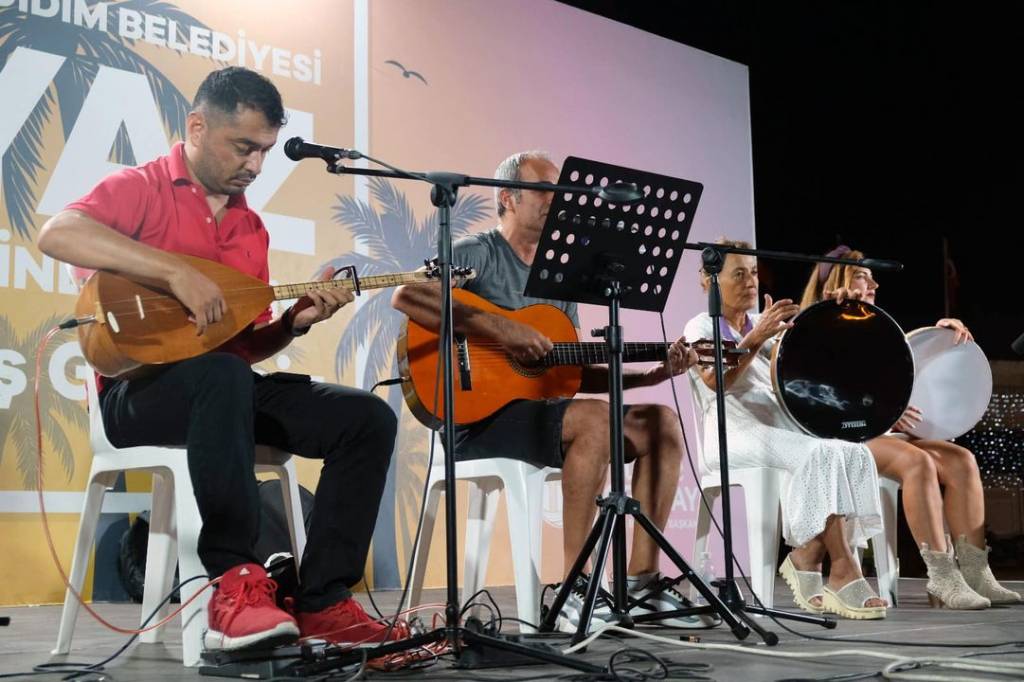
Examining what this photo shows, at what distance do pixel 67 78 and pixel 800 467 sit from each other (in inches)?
115

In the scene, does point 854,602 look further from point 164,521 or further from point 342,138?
point 342,138

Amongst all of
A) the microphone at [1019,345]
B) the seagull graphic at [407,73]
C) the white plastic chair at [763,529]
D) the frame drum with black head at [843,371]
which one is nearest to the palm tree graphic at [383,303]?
the seagull graphic at [407,73]

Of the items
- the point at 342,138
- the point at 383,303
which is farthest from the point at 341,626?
the point at 342,138

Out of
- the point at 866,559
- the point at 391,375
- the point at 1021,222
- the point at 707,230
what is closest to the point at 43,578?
the point at 391,375

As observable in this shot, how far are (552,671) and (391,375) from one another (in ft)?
8.98

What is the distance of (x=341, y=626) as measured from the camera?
231 centimetres

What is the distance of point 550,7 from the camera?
17.7ft

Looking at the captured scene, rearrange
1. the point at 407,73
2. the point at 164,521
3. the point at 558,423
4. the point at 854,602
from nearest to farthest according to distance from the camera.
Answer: the point at 164,521 < the point at 558,423 < the point at 854,602 < the point at 407,73

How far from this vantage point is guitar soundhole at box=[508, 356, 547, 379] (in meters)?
3.04

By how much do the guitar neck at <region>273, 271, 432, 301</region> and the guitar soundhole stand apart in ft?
1.71

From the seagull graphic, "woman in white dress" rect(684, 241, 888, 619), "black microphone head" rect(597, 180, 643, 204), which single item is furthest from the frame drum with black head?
the seagull graphic

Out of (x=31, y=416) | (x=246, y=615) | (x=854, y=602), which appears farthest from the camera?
(x=31, y=416)

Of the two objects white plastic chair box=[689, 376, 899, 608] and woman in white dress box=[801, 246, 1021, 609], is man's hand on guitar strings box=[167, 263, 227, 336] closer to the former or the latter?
white plastic chair box=[689, 376, 899, 608]

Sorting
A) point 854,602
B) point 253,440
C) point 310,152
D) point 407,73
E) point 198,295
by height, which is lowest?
point 854,602
